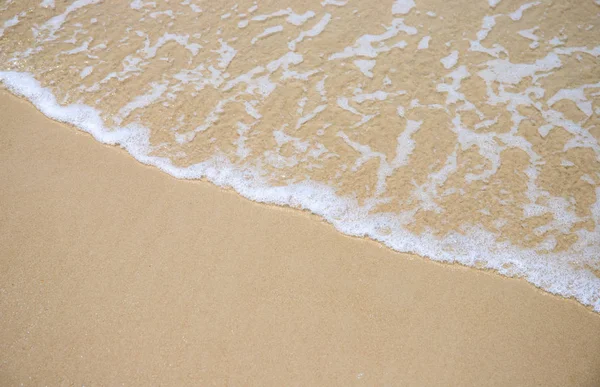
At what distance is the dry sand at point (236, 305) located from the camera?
7.36 ft

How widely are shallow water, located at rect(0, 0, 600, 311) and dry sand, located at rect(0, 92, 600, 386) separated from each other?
20 centimetres

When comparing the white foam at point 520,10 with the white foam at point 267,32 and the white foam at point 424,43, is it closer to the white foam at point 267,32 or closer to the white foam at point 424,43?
the white foam at point 424,43

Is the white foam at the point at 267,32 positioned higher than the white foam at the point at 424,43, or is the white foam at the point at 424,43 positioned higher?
the white foam at the point at 267,32

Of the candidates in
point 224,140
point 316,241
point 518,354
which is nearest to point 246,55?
point 224,140

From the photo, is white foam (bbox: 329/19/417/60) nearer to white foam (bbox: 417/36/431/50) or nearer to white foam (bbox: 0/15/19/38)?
white foam (bbox: 417/36/431/50)

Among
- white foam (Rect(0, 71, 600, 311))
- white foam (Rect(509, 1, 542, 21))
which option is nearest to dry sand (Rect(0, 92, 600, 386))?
white foam (Rect(0, 71, 600, 311))

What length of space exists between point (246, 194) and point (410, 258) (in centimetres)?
105

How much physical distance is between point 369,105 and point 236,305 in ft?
5.91

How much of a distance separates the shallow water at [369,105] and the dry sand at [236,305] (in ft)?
0.67

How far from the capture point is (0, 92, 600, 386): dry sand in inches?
88.4

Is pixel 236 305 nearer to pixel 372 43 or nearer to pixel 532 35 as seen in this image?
pixel 372 43

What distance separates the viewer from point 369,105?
136 inches

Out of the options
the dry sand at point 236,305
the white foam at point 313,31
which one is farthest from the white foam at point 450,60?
the dry sand at point 236,305

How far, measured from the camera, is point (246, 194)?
292 centimetres
